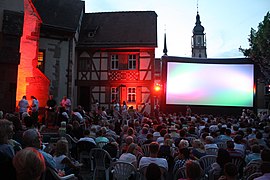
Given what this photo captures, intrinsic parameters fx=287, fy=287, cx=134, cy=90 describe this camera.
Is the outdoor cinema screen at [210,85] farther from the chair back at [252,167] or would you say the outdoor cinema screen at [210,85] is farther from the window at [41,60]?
the chair back at [252,167]

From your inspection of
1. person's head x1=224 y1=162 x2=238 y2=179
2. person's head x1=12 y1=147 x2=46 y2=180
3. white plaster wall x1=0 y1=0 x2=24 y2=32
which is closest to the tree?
white plaster wall x1=0 y1=0 x2=24 y2=32

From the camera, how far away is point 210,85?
69.1ft

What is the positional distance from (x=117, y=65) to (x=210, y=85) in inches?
277

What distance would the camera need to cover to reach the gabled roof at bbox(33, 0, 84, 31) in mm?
19555

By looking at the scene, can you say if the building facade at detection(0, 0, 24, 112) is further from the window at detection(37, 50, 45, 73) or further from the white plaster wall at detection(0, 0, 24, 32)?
the window at detection(37, 50, 45, 73)

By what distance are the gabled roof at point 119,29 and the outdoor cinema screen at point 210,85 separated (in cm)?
295

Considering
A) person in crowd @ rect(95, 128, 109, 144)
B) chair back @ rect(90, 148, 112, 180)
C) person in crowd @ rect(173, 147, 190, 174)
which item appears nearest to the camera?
person in crowd @ rect(173, 147, 190, 174)

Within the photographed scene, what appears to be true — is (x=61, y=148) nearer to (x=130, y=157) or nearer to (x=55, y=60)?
(x=130, y=157)

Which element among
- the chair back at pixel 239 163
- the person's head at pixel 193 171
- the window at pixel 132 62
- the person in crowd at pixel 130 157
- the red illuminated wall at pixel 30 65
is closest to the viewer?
the person's head at pixel 193 171

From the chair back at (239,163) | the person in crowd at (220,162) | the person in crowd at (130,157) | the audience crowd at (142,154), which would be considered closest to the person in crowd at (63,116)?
the audience crowd at (142,154)

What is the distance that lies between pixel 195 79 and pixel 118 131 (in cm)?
1184

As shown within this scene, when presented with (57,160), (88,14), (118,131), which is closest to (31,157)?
(57,160)

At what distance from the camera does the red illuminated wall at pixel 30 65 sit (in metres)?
14.2

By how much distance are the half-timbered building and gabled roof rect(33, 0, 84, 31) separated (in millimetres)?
1866
